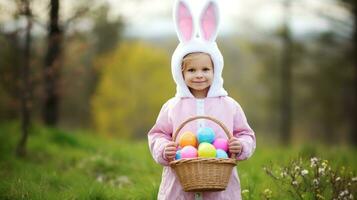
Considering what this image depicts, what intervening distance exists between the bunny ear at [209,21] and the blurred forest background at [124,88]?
5.53 ft

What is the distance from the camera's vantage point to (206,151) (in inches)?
141

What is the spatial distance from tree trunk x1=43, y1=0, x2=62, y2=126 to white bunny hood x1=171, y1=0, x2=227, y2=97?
484 cm

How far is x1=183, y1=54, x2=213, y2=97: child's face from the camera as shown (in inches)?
156

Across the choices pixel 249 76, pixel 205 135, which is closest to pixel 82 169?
pixel 205 135

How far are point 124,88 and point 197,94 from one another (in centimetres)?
2409

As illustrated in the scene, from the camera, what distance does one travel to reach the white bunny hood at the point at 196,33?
13.1ft

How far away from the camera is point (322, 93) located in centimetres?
2419

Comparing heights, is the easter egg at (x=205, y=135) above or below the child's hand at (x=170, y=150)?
above

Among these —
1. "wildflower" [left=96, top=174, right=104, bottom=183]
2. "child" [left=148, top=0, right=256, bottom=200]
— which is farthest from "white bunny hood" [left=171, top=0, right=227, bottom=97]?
"wildflower" [left=96, top=174, right=104, bottom=183]

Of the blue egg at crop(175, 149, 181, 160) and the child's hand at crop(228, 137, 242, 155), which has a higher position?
the child's hand at crop(228, 137, 242, 155)

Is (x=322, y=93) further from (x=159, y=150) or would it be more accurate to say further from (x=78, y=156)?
(x=159, y=150)

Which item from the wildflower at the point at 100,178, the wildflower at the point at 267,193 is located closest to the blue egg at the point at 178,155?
the wildflower at the point at 267,193

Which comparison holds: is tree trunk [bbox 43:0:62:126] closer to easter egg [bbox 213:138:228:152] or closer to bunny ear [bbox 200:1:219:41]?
bunny ear [bbox 200:1:219:41]

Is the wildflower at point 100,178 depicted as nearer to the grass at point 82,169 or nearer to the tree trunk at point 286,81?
the grass at point 82,169
